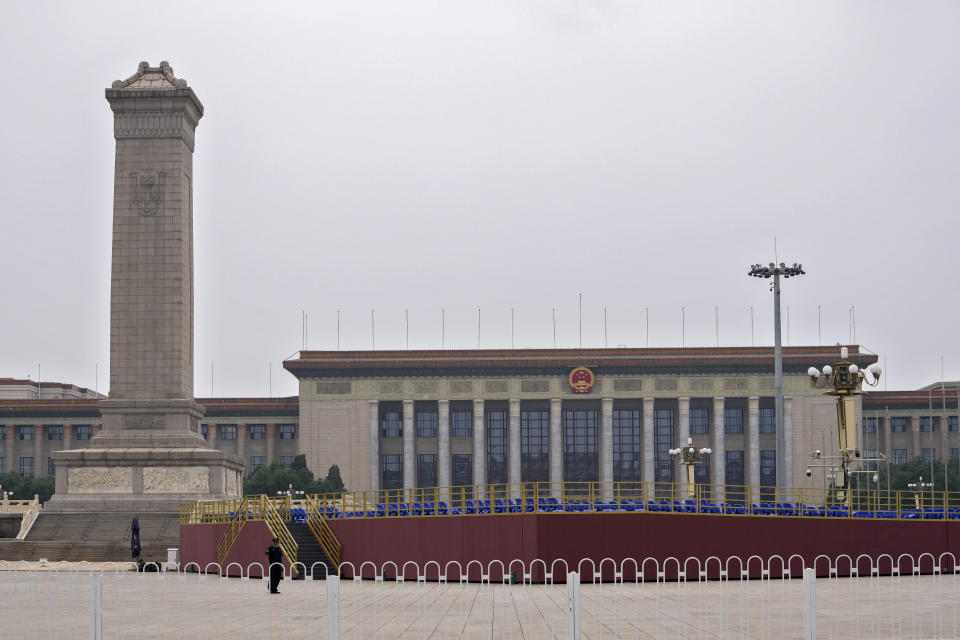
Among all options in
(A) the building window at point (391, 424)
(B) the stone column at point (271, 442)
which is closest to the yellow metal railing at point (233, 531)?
(A) the building window at point (391, 424)

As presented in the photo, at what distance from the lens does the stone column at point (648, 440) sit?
124625 millimetres

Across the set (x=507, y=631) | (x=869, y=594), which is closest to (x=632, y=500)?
Result: (x=869, y=594)

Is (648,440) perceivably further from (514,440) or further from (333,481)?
(333,481)

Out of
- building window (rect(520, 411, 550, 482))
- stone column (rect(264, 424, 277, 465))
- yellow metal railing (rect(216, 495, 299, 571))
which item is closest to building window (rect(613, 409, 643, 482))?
building window (rect(520, 411, 550, 482))

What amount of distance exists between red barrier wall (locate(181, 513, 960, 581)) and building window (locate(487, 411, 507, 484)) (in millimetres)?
85539

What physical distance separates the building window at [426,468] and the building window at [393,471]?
1.63m

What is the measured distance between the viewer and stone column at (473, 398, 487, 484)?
409 feet

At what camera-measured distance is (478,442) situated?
4921 inches

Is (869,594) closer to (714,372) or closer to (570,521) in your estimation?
(570,521)

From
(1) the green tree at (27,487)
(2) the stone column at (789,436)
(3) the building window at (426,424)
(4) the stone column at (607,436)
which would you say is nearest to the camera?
(1) the green tree at (27,487)

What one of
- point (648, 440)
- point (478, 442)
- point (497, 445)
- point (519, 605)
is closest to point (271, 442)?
point (478, 442)

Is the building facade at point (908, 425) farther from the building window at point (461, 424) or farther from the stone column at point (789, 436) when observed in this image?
the building window at point (461, 424)

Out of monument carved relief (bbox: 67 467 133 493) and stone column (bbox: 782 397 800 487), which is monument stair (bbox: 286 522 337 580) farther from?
stone column (bbox: 782 397 800 487)

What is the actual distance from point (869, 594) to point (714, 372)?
94258mm
